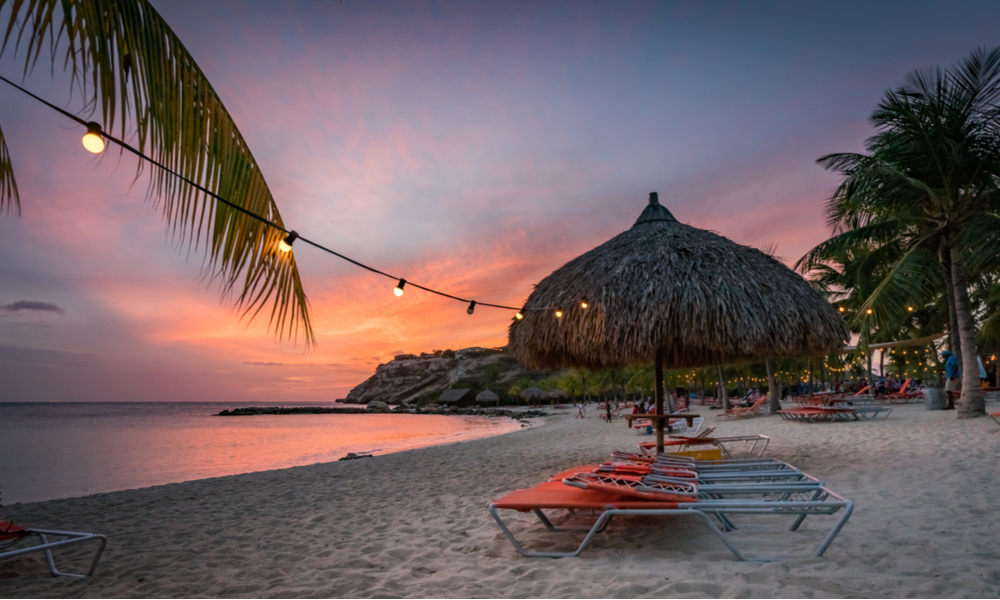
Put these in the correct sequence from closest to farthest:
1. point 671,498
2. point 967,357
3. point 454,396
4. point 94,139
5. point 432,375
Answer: point 94,139 → point 671,498 → point 967,357 → point 454,396 → point 432,375

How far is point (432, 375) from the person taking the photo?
4043 inches

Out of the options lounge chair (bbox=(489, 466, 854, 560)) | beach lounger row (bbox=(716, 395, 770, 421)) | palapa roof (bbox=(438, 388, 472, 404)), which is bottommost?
palapa roof (bbox=(438, 388, 472, 404))

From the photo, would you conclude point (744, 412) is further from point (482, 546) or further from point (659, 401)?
point (482, 546)

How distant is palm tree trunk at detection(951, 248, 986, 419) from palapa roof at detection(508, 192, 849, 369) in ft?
16.5

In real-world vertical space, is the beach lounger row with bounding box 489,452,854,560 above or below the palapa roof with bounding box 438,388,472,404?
above

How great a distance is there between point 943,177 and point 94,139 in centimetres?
1253

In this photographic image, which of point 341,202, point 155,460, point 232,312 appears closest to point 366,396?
point 155,460

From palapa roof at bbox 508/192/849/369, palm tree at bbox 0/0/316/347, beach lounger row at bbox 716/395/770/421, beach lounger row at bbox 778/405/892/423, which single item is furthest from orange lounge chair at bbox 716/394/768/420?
palm tree at bbox 0/0/316/347

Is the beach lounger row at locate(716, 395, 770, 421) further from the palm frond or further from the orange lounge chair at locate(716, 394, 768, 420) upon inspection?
the palm frond

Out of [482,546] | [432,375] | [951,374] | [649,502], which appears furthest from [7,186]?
[432,375]

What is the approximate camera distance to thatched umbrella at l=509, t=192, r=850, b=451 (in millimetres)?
5820

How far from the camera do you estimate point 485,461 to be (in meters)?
8.76

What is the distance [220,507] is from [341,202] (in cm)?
535

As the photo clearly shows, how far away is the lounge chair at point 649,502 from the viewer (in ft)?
9.45
